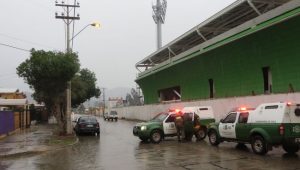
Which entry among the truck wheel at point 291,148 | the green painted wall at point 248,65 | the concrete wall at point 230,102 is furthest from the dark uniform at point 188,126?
the green painted wall at point 248,65

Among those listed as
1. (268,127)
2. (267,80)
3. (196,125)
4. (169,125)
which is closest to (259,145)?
(268,127)

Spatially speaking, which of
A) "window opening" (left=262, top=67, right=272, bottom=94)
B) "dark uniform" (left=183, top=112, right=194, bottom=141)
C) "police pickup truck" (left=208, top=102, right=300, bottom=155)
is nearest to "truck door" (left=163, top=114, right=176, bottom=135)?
"dark uniform" (left=183, top=112, right=194, bottom=141)

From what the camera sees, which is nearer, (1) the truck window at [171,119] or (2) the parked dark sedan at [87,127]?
(1) the truck window at [171,119]

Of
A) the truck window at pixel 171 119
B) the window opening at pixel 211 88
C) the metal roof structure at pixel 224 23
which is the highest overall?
the metal roof structure at pixel 224 23

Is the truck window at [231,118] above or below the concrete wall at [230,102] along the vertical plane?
below

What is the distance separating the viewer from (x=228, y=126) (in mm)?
18891

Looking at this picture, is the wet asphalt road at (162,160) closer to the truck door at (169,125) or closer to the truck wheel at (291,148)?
the truck wheel at (291,148)

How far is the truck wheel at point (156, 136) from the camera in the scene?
77.0ft

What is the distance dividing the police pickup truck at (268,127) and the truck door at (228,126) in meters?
0.04

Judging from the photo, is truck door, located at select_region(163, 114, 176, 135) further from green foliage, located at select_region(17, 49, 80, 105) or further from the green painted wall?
the green painted wall

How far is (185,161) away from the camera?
49.0ft

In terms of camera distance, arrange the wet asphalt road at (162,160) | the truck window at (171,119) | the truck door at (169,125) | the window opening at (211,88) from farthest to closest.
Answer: the window opening at (211,88), the truck window at (171,119), the truck door at (169,125), the wet asphalt road at (162,160)

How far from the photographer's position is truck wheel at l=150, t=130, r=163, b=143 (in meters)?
23.5

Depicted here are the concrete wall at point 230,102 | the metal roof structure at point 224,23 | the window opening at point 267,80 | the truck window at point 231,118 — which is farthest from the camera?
the metal roof structure at point 224,23
